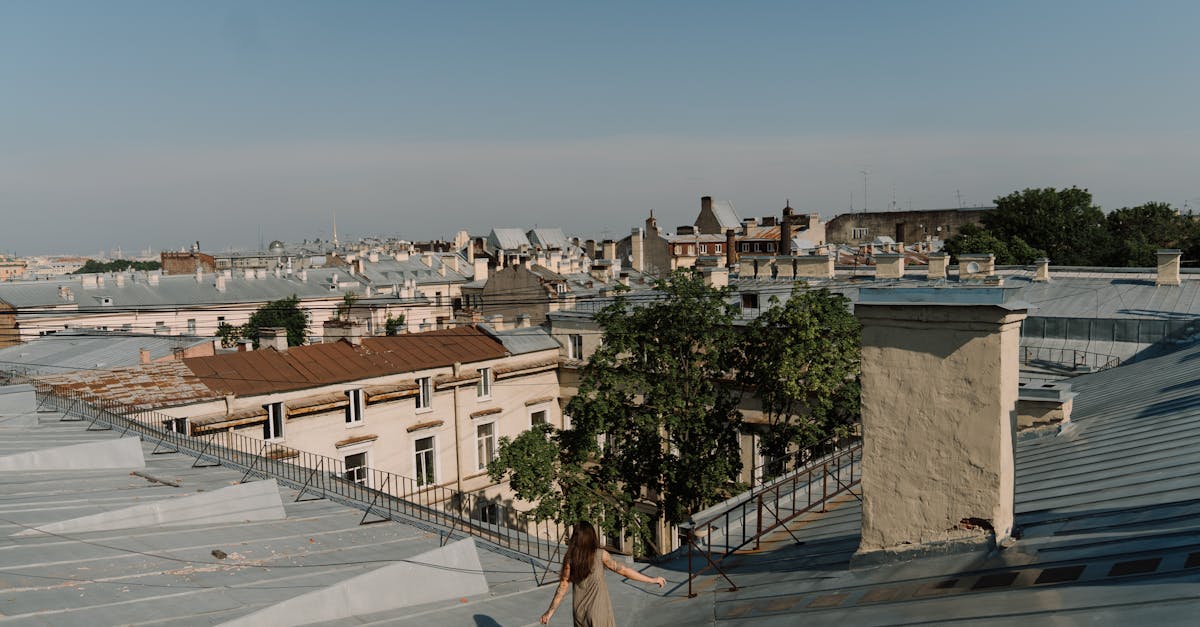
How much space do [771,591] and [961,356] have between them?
231 cm

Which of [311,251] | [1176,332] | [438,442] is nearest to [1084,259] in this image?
[1176,332]

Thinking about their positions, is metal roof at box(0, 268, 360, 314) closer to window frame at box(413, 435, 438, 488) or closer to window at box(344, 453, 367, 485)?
window frame at box(413, 435, 438, 488)

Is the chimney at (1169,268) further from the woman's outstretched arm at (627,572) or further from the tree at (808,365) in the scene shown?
the woman's outstretched arm at (627,572)

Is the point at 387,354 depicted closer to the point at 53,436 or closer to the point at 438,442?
the point at 438,442

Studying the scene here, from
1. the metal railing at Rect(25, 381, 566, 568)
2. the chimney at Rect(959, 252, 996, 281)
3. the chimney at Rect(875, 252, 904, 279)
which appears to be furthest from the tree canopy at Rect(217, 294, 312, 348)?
Result: the chimney at Rect(959, 252, 996, 281)

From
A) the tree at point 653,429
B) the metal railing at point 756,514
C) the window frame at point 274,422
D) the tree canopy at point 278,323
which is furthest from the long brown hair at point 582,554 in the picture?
the tree canopy at point 278,323

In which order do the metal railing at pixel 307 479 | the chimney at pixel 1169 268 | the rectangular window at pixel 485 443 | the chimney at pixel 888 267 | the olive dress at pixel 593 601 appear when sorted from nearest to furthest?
1. the olive dress at pixel 593 601
2. the metal railing at pixel 307 479
3. the chimney at pixel 1169 268
4. the rectangular window at pixel 485 443
5. the chimney at pixel 888 267

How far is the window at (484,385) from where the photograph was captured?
91.5 ft

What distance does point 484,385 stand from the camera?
28141 millimetres

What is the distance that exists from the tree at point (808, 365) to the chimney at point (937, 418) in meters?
12.0

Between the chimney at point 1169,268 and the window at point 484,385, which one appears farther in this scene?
the window at point 484,385

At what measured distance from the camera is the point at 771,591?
6.56m

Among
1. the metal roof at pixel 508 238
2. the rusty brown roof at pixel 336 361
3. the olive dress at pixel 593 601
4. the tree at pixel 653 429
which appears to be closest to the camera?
the olive dress at pixel 593 601

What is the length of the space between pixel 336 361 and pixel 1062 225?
56024mm
